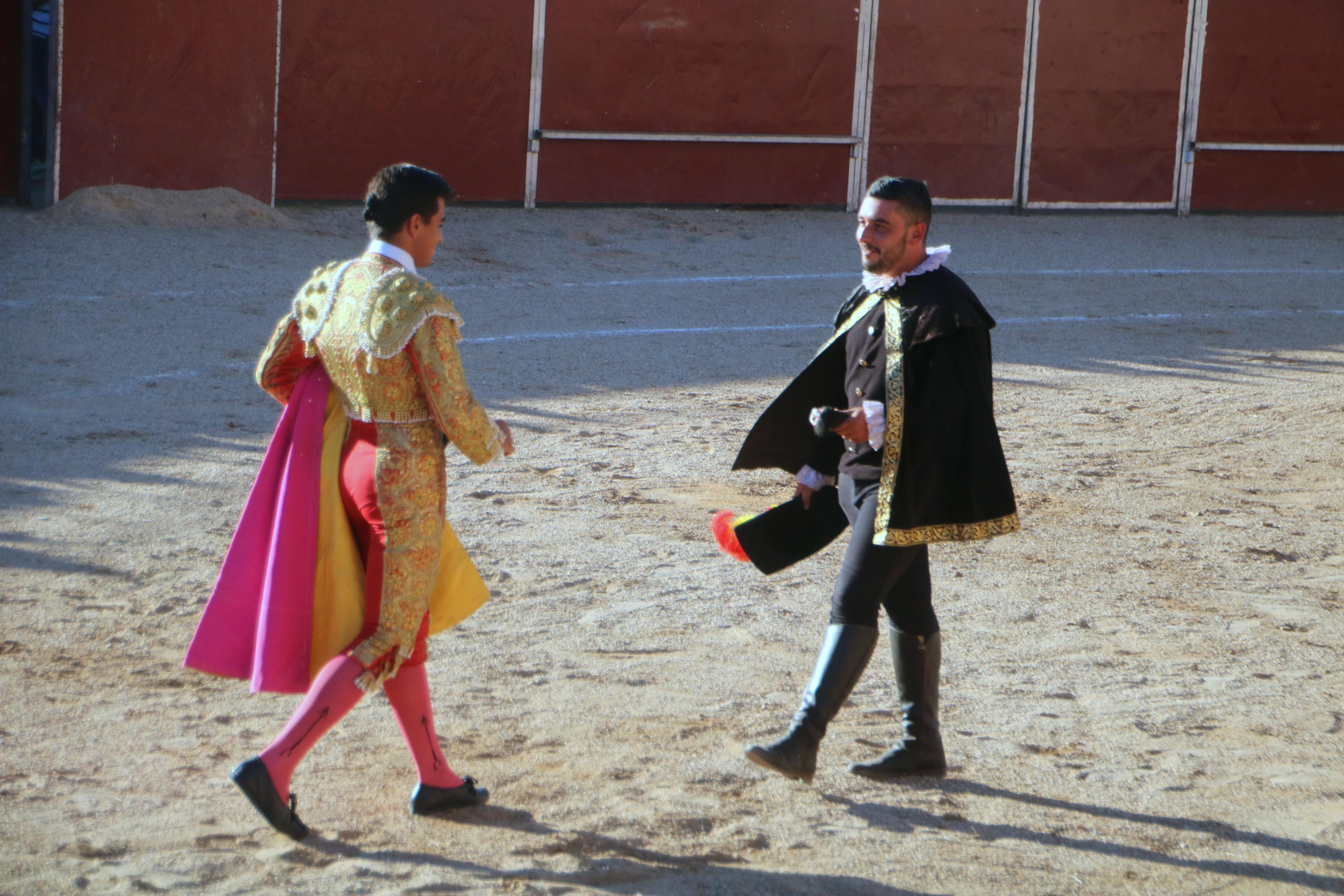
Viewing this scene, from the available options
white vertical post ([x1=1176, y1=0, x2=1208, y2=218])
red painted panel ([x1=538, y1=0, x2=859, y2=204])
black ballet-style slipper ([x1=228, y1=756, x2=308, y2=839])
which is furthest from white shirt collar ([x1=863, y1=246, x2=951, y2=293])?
white vertical post ([x1=1176, y1=0, x2=1208, y2=218])

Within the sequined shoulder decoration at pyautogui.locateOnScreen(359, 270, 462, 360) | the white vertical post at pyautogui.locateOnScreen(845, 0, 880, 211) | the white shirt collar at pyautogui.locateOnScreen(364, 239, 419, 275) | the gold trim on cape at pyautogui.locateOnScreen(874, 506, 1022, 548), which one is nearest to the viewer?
the sequined shoulder decoration at pyautogui.locateOnScreen(359, 270, 462, 360)

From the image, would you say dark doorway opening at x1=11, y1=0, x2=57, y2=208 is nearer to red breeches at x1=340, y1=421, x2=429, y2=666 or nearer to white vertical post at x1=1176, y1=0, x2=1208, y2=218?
red breeches at x1=340, y1=421, x2=429, y2=666

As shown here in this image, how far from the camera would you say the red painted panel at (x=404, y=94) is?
44.4 feet

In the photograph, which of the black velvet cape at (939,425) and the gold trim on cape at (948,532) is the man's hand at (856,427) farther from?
the gold trim on cape at (948,532)

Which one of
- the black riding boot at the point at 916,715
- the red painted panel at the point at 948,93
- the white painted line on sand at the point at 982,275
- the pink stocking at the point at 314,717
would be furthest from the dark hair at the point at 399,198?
the red painted panel at the point at 948,93

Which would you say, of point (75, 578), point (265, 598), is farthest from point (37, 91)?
point (265, 598)

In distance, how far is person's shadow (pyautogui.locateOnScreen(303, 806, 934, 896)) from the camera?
312 cm

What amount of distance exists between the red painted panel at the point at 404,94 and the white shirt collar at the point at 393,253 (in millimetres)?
11041

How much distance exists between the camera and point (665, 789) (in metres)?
3.60

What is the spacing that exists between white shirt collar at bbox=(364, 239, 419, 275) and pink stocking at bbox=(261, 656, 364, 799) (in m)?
0.90

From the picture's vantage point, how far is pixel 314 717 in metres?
3.18

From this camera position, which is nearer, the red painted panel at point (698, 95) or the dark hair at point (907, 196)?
the dark hair at point (907, 196)

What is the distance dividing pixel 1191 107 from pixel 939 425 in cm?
1507

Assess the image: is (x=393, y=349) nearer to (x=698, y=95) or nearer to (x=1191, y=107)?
(x=698, y=95)
